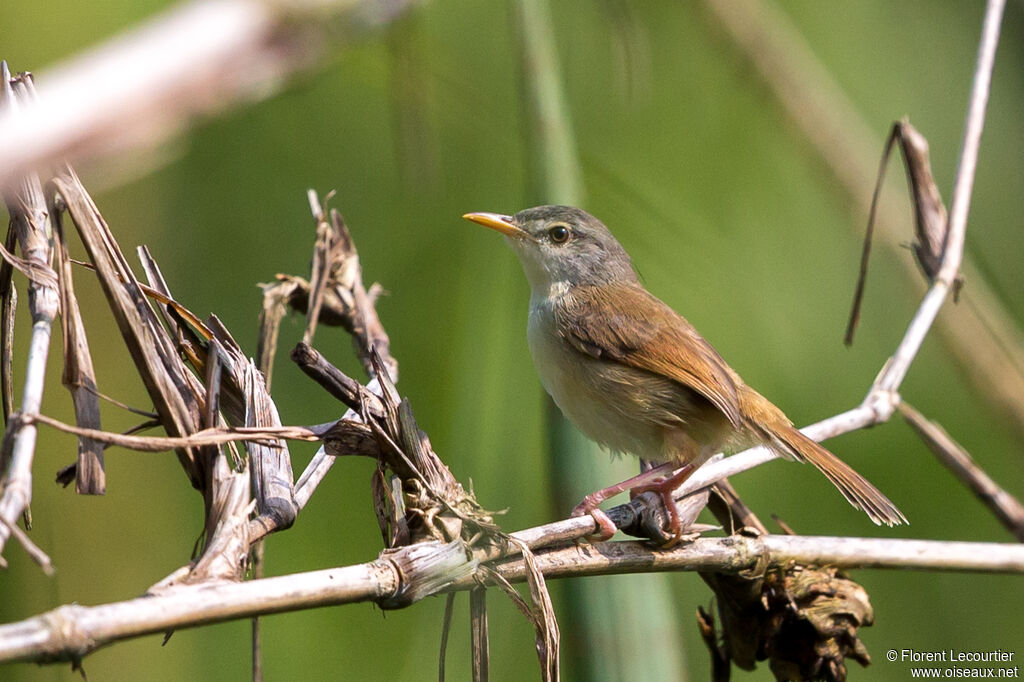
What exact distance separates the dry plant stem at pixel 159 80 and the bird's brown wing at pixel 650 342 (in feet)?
7.49

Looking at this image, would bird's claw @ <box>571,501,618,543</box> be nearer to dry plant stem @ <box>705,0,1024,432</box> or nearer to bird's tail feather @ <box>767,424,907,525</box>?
bird's tail feather @ <box>767,424,907,525</box>

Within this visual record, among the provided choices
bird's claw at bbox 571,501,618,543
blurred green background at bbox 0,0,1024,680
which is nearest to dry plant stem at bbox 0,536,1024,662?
bird's claw at bbox 571,501,618,543

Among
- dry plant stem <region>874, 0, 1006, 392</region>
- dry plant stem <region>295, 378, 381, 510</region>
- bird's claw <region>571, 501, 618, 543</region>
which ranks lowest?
bird's claw <region>571, 501, 618, 543</region>

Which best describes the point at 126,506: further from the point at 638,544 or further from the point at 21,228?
the point at 638,544

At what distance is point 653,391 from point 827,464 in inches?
21.6

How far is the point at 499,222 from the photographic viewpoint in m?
3.02

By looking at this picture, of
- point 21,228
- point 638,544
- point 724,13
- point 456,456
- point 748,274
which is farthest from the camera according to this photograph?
point 748,274

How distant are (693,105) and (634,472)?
141cm

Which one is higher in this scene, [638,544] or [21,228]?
[21,228]

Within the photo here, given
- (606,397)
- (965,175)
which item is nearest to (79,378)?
(606,397)

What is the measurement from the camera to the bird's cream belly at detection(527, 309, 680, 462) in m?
2.72

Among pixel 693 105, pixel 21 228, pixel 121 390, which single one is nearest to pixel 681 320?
pixel 693 105

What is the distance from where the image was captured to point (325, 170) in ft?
9.68

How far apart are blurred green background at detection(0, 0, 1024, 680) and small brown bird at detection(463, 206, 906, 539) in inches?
6.5
